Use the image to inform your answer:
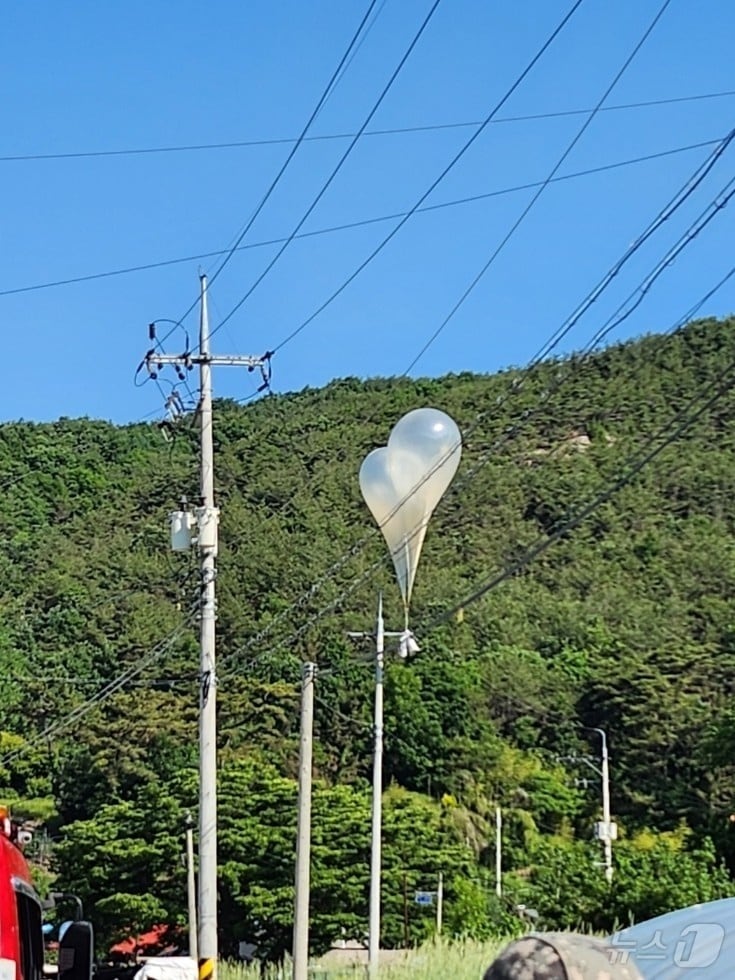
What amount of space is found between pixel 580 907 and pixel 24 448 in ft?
211

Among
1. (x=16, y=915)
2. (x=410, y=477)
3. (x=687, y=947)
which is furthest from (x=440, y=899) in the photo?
(x=687, y=947)

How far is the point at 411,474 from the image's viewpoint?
45.7 feet

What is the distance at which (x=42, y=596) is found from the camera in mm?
67500

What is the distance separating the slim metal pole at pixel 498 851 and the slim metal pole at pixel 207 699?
30979mm

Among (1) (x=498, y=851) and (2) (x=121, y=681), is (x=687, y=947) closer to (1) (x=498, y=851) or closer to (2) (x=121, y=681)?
(2) (x=121, y=681)

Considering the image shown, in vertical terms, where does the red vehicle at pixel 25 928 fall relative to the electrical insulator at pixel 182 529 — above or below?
below

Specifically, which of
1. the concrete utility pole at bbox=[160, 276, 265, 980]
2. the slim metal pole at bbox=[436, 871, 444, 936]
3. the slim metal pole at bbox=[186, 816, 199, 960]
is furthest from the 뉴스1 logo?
the slim metal pole at bbox=[436, 871, 444, 936]

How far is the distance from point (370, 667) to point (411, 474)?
5504cm

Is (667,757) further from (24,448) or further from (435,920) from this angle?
(24,448)

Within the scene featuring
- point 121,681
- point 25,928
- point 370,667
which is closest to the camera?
point 25,928

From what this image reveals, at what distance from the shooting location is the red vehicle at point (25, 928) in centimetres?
615

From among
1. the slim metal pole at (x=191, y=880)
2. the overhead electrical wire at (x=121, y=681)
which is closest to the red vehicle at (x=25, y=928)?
the overhead electrical wire at (x=121, y=681)

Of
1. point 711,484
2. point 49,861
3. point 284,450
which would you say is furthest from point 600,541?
point 49,861

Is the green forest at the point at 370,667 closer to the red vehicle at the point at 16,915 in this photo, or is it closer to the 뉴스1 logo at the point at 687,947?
the red vehicle at the point at 16,915
